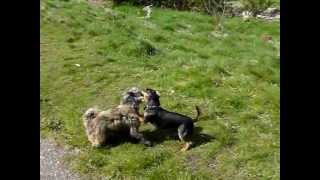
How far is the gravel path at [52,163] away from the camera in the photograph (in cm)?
1081

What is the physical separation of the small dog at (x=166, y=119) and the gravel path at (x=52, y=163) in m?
1.94

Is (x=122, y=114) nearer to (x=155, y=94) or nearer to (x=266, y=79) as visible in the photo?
(x=155, y=94)

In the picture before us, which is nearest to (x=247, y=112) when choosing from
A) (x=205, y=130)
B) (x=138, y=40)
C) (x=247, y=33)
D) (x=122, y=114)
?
(x=205, y=130)

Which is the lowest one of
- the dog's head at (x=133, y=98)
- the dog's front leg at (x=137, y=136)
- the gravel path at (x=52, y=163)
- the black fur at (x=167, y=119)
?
the gravel path at (x=52, y=163)

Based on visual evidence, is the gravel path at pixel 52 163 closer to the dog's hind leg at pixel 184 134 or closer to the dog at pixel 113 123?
the dog at pixel 113 123

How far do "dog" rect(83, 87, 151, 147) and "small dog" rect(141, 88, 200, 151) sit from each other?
0.24m

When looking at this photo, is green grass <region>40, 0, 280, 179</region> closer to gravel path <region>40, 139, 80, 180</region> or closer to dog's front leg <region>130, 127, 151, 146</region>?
dog's front leg <region>130, 127, 151, 146</region>

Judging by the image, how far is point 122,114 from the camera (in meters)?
11.6

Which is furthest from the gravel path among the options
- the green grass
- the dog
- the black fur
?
the black fur

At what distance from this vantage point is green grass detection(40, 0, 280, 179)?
36.3ft

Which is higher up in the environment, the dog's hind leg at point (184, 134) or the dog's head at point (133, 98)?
the dog's head at point (133, 98)

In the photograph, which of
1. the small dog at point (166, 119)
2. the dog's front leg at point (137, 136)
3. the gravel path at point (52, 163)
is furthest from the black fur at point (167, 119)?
the gravel path at point (52, 163)

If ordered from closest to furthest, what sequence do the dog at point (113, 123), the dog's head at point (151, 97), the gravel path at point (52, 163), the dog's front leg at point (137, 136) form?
1. the gravel path at point (52, 163)
2. the dog at point (113, 123)
3. the dog's front leg at point (137, 136)
4. the dog's head at point (151, 97)

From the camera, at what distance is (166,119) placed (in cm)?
1183
